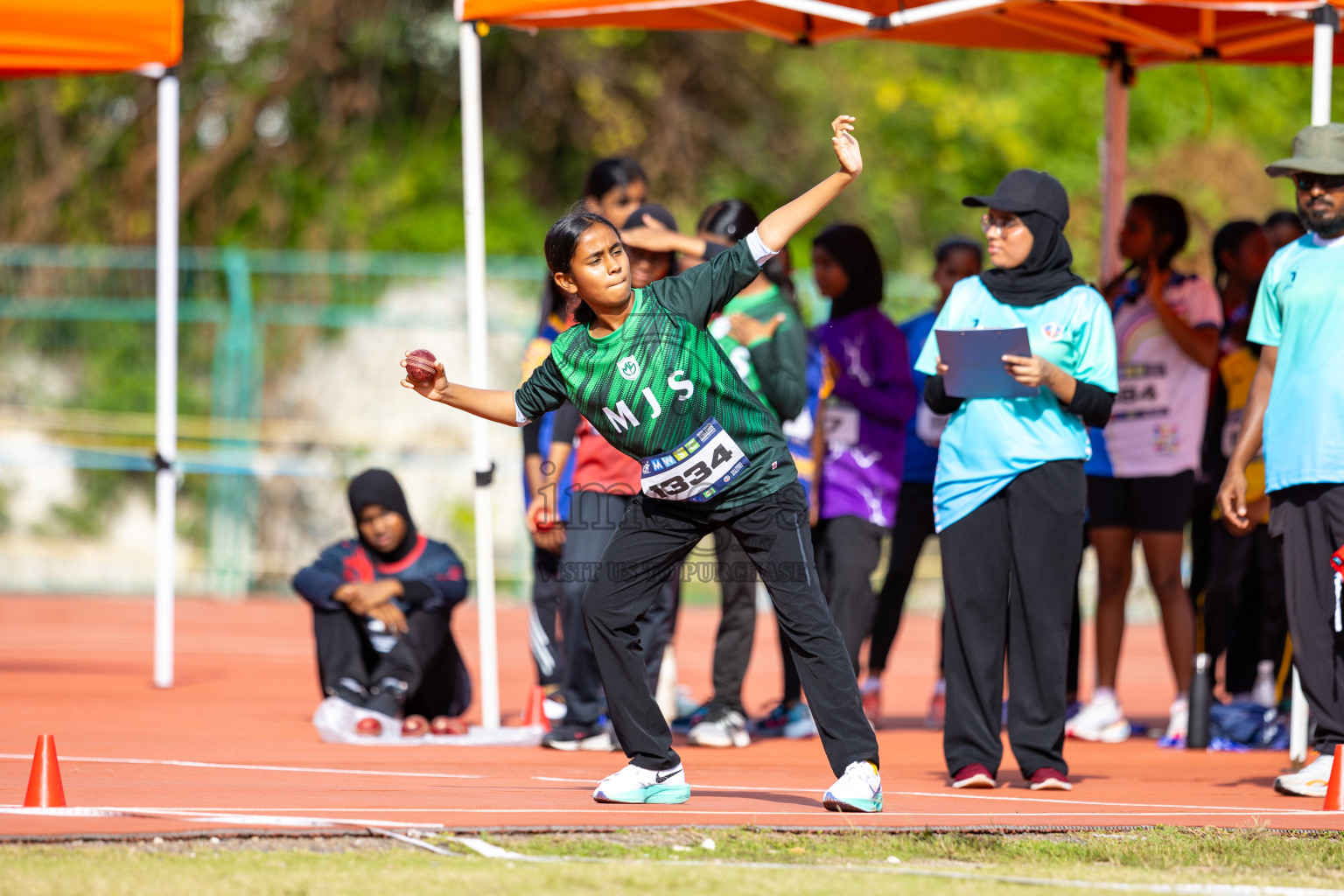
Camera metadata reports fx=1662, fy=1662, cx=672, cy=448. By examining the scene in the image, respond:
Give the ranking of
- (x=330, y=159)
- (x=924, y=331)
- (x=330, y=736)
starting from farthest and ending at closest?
(x=330, y=159)
(x=924, y=331)
(x=330, y=736)

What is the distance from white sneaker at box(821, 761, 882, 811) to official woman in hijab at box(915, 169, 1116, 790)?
904mm

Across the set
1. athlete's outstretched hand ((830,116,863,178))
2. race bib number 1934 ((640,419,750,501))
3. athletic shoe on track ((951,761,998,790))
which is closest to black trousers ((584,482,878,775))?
race bib number 1934 ((640,419,750,501))

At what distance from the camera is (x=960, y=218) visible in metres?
19.8

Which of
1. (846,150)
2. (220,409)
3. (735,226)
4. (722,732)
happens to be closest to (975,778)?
(722,732)

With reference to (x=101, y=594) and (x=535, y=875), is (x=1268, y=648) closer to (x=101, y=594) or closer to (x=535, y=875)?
(x=535, y=875)

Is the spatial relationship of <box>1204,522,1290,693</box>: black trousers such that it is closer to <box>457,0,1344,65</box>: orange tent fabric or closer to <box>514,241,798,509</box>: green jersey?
<box>457,0,1344,65</box>: orange tent fabric

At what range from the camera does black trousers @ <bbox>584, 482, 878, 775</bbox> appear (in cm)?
486

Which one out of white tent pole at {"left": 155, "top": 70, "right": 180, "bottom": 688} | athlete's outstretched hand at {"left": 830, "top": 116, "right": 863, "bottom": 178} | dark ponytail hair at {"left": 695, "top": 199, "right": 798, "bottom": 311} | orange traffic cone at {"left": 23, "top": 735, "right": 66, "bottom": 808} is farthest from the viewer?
white tent pole at {"left": 155, "top": 70, "right": 180, "bottom": 688}

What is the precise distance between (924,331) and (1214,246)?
1.50 m

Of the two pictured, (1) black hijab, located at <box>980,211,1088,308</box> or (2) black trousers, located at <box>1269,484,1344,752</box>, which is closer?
(2) black trousers, located at <box>1269,484,1344,752</box>

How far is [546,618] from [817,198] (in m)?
3.06

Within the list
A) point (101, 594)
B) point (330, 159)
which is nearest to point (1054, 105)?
point (330, 159)

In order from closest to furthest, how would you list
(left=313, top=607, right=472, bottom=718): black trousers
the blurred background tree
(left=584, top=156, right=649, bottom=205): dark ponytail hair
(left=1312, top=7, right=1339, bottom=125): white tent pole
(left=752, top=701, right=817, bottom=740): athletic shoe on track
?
(left=1312, top=7, right=1339, bottom=125): white tent pole < (left=313, top=607, right=472, bottom=718): black trousers < (left=584, top=156, right=649, bottom=205): dark ponytail hair < (left=752, top=701, right=817, bottom=740): athletic shoe on track < the blurred background tree

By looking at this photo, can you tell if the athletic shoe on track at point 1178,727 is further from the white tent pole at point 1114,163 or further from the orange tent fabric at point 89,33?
the orange tent fabric at point 89,33
